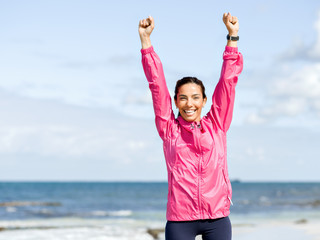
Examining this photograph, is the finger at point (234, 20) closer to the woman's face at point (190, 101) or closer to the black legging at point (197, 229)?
the woman's face at point (190, 101)

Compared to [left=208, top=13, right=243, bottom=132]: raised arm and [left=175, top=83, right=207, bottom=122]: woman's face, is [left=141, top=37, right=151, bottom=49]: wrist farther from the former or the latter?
[left=208, top=13, right=243, bottom=132]: raised arm

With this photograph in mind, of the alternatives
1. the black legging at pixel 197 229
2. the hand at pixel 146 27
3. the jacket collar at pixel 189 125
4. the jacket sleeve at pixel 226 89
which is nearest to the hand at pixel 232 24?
the jacket sleeve at pixel 226 89

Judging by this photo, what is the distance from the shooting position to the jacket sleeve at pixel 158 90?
3.08m

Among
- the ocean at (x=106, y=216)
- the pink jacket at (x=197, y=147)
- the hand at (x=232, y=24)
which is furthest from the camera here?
the ocean at (x=106, y=216)

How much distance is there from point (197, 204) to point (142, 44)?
108cm

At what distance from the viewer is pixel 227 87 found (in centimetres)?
311

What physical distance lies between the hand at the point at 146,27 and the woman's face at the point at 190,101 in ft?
1.37

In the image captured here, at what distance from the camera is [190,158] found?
3.02 m

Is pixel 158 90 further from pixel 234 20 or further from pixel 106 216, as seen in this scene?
pixel 106 216

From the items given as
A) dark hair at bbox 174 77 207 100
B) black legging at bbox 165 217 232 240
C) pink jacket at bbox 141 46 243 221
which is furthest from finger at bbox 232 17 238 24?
black legging at bbox 165 217 232 240

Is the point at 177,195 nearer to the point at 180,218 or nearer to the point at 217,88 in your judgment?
the point at 180,218

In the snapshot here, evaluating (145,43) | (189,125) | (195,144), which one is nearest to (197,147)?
(195,144)

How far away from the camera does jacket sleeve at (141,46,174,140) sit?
121 inches

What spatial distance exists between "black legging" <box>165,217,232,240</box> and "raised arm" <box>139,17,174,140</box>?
0.56m
